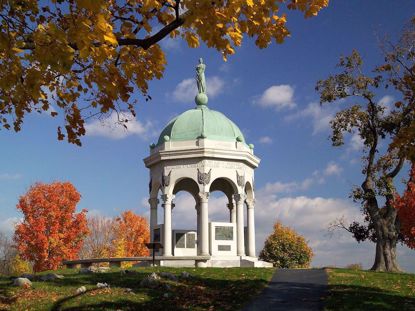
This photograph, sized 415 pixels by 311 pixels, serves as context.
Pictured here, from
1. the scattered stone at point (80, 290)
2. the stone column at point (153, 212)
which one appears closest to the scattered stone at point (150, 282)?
the scattered stone at point (80, 290)

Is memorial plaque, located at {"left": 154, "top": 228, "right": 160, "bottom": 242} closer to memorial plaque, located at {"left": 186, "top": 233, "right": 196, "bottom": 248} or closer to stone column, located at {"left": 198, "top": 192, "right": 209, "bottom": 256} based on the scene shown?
memorial plaque, located at {"left": 186, "top": 233, "right": 196, "bottom": 248}

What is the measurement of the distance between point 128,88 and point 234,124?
25719 mm

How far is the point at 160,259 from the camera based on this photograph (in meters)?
28.6

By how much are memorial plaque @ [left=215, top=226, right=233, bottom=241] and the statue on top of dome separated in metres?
9.93

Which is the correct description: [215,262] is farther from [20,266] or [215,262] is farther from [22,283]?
[20,266]

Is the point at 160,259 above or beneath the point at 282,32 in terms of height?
beneath

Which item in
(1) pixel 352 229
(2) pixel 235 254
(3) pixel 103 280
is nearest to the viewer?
(3) pixel 103 280

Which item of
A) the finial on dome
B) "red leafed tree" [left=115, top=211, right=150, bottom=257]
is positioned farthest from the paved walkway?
"red leafed tree" [left=115, top=211, right=150, bottom=257]

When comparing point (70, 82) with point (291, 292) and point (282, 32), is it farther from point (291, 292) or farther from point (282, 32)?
point (291, 292)

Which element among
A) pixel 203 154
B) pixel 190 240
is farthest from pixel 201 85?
pixel 190 240

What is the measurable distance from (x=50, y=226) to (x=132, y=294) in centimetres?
3744

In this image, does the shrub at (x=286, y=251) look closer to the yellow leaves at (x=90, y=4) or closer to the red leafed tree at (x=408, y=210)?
the red leafed tree at (x=408, y=210)

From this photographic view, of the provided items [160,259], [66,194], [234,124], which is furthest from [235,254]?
[66,194]

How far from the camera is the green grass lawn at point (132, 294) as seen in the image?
14125mm
